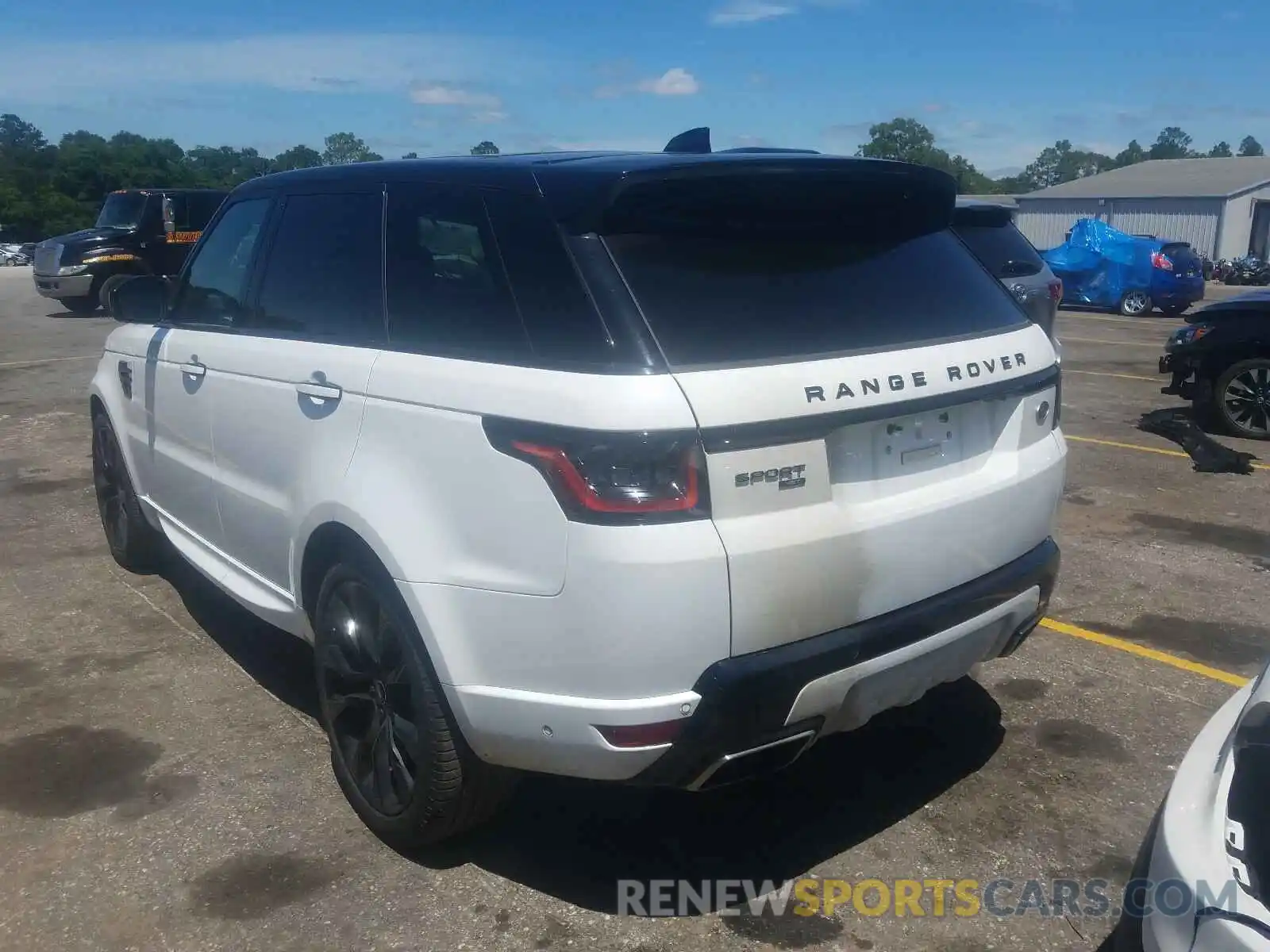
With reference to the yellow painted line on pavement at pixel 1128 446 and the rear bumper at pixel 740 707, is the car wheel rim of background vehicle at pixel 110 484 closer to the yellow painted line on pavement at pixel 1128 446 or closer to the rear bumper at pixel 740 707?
→ the rear bumper at pixel 740 707

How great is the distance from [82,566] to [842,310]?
4647 mm

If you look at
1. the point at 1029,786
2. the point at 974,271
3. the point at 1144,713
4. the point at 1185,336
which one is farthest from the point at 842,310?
the point at 1185,336

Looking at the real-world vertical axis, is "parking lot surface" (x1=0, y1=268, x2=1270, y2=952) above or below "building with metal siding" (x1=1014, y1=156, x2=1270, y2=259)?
below

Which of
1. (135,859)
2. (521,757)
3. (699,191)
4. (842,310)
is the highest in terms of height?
(699,191)

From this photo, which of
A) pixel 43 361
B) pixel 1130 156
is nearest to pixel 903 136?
pixel 1130 156

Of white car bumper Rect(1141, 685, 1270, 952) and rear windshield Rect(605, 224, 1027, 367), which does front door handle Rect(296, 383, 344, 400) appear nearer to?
rear windshield Rect(605, 224, 1027, 367)

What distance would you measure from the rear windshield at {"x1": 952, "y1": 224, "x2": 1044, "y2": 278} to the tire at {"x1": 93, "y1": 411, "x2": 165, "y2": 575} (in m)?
→ 6.00

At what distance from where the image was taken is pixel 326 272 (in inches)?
139

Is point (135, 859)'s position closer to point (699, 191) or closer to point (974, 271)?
point (699, 191)

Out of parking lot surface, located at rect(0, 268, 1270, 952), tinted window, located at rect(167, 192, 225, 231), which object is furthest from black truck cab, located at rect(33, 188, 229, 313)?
parking lot surface, located at rect(0, 268, 1270, 952)

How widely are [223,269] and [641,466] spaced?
255 centimetres

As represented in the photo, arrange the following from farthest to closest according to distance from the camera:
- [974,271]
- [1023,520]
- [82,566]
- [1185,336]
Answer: [1185,336]
[82,566]
[974,271]
[1023,520]

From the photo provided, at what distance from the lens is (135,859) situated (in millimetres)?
A: 3182

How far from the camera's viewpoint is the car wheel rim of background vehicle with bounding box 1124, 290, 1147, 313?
22.0 meters
